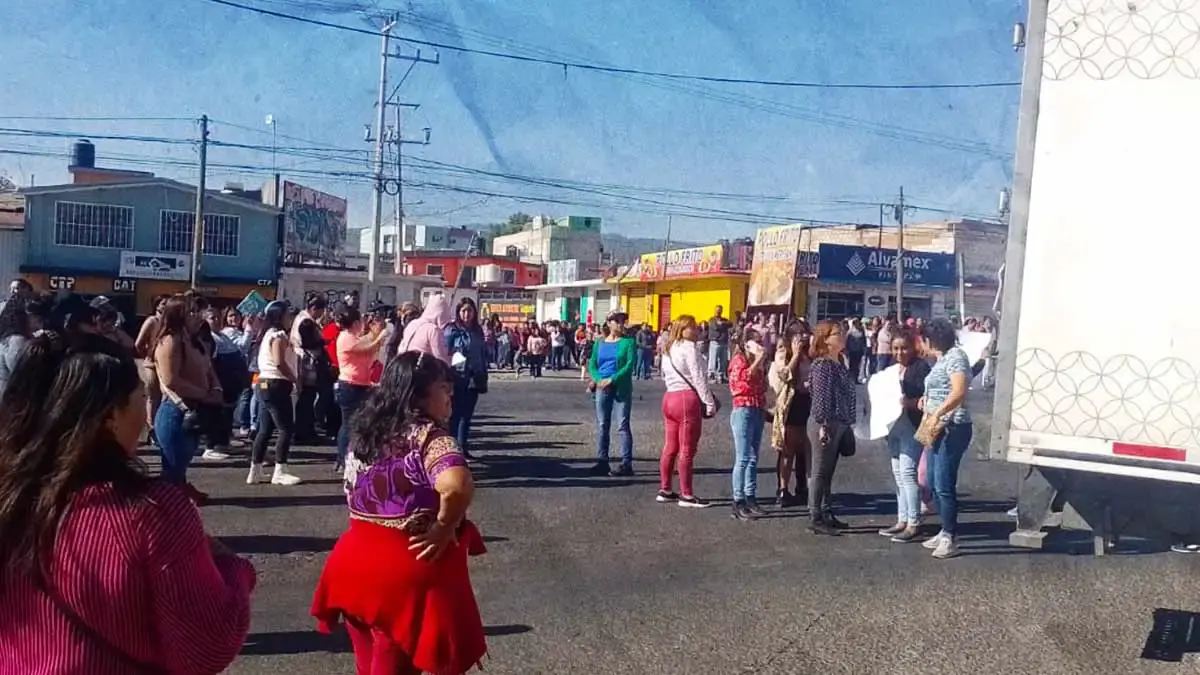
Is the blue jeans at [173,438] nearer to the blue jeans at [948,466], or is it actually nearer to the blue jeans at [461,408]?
the blue jeans at [461,408]

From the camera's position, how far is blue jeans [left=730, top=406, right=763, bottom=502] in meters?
9.34

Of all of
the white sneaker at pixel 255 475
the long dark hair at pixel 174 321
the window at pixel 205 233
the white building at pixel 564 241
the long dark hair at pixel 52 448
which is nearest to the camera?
the long dark hair at pixel 52 448

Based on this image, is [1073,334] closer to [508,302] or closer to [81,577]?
[81,577]

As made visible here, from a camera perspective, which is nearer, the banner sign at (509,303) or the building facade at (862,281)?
the building facade at (862,281)

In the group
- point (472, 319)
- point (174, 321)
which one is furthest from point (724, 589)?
point (472, 319)

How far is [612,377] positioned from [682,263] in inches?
1391

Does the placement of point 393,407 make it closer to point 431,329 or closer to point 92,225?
point 431,329

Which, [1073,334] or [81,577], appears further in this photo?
[1073,334]

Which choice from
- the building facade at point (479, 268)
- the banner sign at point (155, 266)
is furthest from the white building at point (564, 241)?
the banner sign at point (155, 266)

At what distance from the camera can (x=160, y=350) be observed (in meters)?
7.47

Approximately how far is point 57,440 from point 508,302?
53.4 metres

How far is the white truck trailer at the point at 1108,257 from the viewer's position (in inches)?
192

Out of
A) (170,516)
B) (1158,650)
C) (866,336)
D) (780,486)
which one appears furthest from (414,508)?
(866,336)

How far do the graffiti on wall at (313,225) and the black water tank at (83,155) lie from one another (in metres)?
9.07
